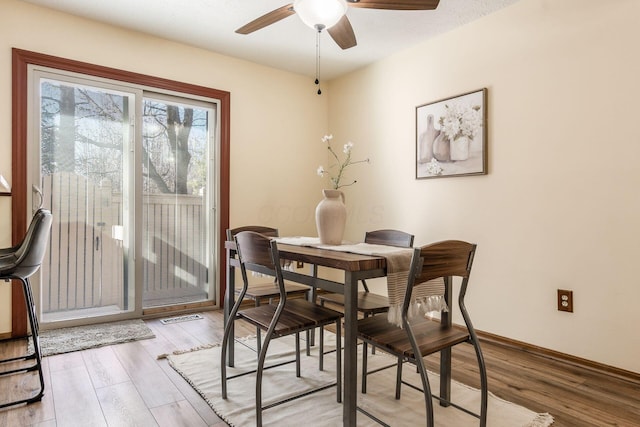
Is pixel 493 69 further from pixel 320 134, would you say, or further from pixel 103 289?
pixel 103 289

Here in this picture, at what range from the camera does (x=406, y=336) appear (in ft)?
5.21

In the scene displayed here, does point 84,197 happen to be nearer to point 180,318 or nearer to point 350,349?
point 180,318

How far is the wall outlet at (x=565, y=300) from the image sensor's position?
244 centimetres

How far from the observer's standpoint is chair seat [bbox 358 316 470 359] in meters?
1.48

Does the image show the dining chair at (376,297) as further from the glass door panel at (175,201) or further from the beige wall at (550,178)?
the glass door panel at (175,201)

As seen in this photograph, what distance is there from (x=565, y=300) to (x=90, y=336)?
10.8ft

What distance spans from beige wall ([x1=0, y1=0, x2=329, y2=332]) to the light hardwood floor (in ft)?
3.32

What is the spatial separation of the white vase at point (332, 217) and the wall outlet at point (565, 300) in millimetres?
1521

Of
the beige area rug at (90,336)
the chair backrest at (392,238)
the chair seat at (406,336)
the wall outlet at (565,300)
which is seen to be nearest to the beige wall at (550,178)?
the wall outlet at (565,300)

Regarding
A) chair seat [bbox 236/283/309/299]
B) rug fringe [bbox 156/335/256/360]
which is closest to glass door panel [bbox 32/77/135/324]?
rug fringe [bbox 156/335/256/360]

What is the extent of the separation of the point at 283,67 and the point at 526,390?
350cm

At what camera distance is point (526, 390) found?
2.05 m

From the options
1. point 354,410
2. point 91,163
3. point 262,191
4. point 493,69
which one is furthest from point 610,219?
point 91,163

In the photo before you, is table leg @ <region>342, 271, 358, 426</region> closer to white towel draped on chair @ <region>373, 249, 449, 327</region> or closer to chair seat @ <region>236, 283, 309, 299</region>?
white towel draped on chair @ <region>373, 249, 449, 327</region>
